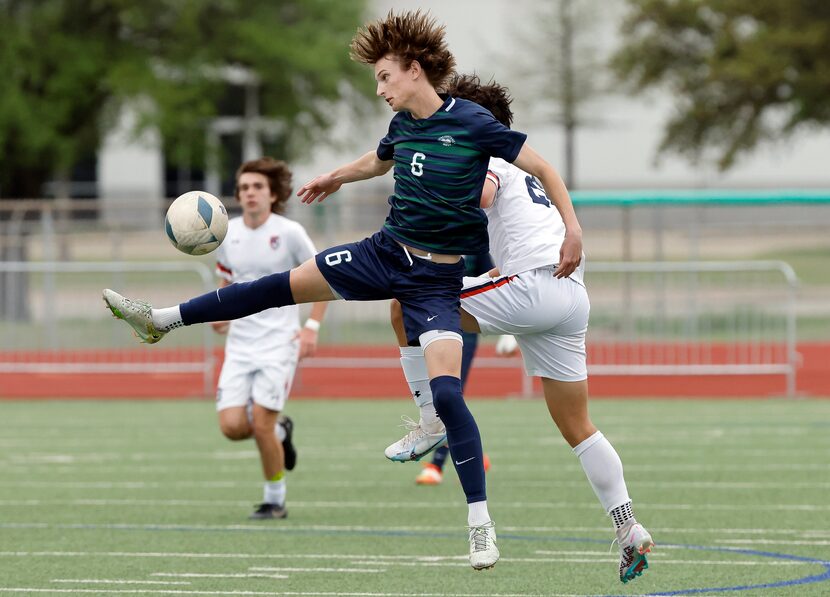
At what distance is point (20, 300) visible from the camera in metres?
18.3

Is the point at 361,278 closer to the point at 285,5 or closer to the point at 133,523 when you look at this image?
the point at 133,523

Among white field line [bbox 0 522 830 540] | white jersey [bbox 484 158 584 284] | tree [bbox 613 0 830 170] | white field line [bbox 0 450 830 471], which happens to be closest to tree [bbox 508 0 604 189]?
tree [bbox 613 0 830 170]

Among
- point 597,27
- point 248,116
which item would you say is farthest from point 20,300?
point 248,116

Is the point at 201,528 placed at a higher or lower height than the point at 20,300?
lower

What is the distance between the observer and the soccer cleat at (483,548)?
591 centimetres

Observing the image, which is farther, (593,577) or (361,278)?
(593,577)

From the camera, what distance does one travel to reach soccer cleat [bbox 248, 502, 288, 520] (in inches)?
356

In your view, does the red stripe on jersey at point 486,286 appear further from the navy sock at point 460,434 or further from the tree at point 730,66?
the tree at point 730,66

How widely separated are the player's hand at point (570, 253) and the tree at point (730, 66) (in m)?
24.3

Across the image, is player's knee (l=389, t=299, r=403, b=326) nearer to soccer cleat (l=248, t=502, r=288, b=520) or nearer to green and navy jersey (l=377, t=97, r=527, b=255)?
green and navy jersey (l=377, t=97, r=527, b=255)

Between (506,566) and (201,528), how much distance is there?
7.02ft

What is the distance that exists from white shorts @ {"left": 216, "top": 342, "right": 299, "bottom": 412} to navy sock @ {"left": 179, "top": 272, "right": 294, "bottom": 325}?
9.49ft

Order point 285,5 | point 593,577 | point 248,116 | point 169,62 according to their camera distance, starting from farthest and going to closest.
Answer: point 248,116 < point 285,5 < point 169,62 < point 593,577

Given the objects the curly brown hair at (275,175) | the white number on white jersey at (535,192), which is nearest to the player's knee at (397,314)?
the white number on white jersey at (535,192)
